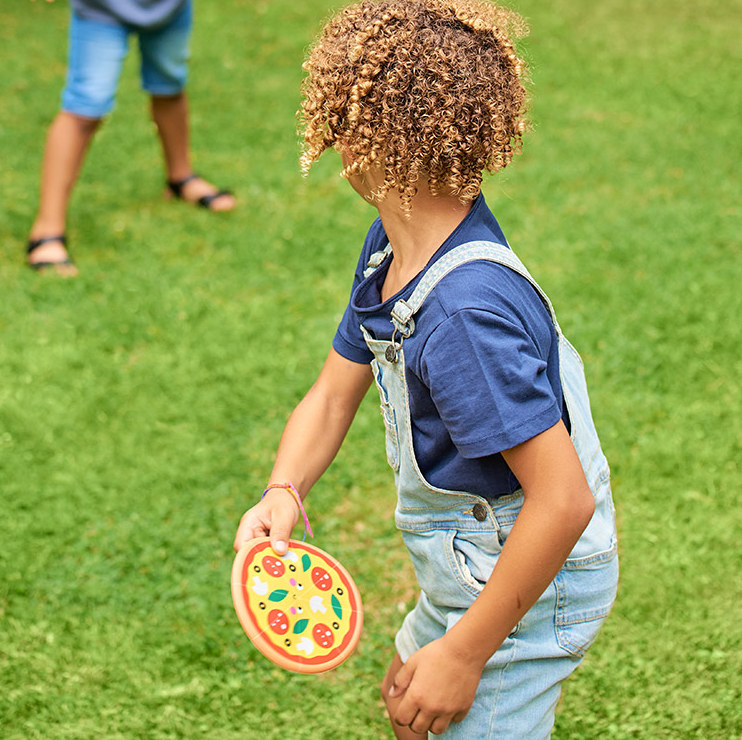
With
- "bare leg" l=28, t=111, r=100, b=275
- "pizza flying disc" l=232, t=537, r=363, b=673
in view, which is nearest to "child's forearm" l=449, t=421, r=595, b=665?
"pizza flying disc" l=232, t=537, r=363, b=673

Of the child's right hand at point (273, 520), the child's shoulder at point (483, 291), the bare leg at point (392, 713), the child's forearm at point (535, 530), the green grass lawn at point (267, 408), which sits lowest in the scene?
the green grass lawn at point (267, 408)

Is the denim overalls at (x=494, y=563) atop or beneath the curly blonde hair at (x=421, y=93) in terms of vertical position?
beneath

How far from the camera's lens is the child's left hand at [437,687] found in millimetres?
1366

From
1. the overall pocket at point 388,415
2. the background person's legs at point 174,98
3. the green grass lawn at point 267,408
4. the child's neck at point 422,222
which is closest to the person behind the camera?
the child's neck at point 422,222

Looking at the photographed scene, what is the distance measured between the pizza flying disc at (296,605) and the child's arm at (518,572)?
0.18 meters

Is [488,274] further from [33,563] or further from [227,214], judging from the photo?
[227,214]

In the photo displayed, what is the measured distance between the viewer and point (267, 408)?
329 centimetres

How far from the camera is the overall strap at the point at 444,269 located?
4.48 feet

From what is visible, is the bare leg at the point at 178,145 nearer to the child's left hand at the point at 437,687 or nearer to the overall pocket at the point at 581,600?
the overall pocket at the point at 581,600

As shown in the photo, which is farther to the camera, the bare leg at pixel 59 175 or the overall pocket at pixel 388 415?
the bare leg at pixel 59 175

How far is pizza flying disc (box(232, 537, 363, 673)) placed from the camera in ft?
4.85

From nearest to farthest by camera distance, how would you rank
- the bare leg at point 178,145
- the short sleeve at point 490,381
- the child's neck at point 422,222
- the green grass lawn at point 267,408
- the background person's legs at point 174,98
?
the short sleeve at point 490,381 < the child's neck at point 422,222 < the green grass lawn at point 267,408 < the background person's legs at point 174,98 < the bare leg at point 178,145

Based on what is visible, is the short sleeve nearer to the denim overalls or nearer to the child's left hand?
the denim overalls

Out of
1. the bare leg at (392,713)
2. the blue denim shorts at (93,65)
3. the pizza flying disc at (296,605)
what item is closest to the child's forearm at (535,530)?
the pizza flying disc at (296,605)
